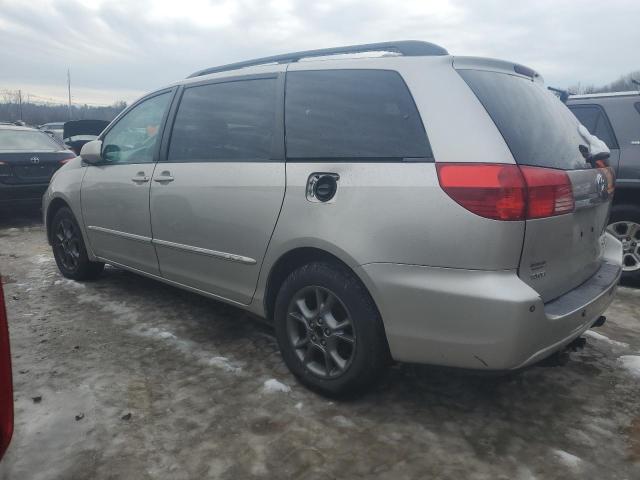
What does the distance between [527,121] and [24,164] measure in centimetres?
755

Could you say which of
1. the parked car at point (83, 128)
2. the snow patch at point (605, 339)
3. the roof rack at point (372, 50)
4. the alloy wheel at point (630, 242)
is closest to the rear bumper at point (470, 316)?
the roof rack at point (372, 50)

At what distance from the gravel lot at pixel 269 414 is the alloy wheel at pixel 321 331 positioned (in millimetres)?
202

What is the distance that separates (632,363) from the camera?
3223mm

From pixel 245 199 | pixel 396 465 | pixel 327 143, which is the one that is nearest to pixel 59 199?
pixel 245 199

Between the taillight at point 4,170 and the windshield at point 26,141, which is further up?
the windshield at point 26,141

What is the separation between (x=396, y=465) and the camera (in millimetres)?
2217

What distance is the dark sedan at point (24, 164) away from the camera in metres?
7.62

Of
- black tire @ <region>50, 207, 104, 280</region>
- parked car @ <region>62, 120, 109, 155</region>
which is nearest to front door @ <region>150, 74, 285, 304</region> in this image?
black tire @ <region>50, 207, 104, 280</region>

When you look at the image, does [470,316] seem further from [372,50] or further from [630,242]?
[630,242]

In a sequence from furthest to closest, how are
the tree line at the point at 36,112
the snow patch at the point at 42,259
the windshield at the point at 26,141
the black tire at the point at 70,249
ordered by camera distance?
1. the tree line at the point at 36,112
2. the windshield at the point at 26,141
3. the snow patch at the point at 42,259
4. the black tire at the point at 70,249

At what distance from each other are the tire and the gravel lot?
0.50ft

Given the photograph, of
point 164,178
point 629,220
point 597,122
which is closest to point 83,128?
point 164,178

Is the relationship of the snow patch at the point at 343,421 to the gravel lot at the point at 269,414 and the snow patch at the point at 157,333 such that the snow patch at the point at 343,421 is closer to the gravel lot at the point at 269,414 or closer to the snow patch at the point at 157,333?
the gravel lot at the point at 269,414

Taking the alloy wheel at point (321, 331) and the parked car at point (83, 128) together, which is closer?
the alloy wheel at point (321, 331)
